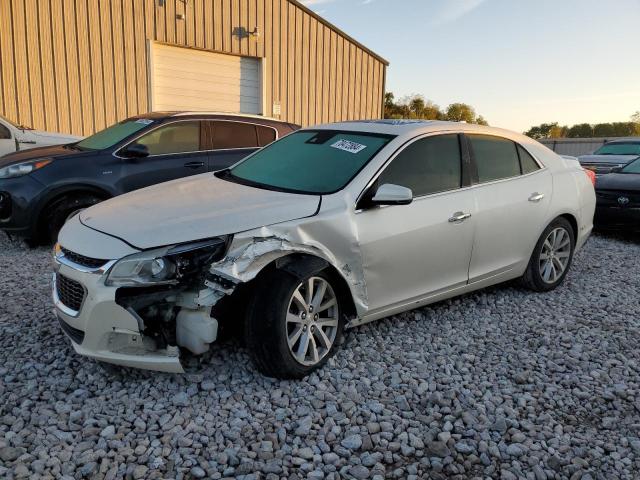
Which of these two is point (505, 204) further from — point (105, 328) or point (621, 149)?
point (621, 149)

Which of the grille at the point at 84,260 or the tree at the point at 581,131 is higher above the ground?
the tree at the point at 581,131

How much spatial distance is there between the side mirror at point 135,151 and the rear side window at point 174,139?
12 centimetres

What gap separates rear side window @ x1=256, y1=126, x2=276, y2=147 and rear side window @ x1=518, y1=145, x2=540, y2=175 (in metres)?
3.58

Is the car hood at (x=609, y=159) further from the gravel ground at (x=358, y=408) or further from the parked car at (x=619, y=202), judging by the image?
the gravel ground at (x=358, y=408)

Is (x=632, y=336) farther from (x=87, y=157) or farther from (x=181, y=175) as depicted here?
(x=87, y=157)

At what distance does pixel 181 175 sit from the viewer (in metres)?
6.51

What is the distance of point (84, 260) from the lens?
119 inches

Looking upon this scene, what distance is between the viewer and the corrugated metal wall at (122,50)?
1047 cm

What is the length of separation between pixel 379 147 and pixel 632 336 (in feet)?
7.97

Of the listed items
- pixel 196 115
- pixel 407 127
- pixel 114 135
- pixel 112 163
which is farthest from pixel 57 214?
pixel 407 127

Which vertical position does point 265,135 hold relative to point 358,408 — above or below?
above

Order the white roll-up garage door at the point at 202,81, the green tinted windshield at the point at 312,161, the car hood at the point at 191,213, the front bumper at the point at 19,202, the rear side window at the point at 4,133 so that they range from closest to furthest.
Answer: the car hood at the point at 191,213, the green tinted windshield at the point at 312,161, the front bumper at the point at 19,202, the rear side window at the point at 4,133, the white roll-up garage door at the point at 202,81

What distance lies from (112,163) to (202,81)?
23.7 feet

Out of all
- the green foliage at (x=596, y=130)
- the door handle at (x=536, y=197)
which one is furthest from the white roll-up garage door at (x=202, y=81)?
the green foliage at (x=596, y=130)
